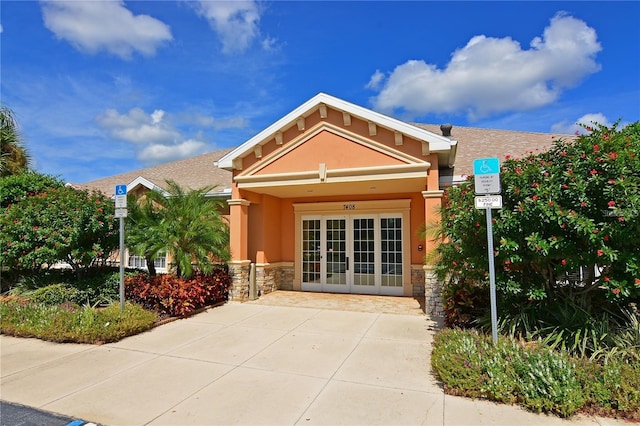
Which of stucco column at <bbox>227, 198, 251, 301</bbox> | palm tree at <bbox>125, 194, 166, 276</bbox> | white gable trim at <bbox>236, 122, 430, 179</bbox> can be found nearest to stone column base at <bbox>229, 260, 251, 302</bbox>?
stucco column at <bbox>227, 198, 251, 301</bbox>

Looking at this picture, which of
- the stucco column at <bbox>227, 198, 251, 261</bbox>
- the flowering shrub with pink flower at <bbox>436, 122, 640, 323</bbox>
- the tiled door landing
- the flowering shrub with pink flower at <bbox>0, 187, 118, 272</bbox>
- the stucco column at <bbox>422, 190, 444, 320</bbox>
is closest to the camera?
the flowering shrub with pink flower at <bbox>436, 122, 640, 323</bbox>

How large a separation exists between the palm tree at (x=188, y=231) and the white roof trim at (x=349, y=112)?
5.37 feet

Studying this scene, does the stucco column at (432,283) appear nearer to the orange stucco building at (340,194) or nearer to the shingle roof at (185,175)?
the orange stucco building at (340,194)

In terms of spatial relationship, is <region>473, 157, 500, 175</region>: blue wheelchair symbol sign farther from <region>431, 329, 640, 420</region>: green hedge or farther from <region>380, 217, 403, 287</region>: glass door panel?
<region>380, 217, 403, 287</region>: glass door panel

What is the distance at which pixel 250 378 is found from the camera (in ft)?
16.2

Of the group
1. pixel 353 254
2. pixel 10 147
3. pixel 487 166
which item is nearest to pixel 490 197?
pixel 487 166

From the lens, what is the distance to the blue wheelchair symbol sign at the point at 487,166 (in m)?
5.12

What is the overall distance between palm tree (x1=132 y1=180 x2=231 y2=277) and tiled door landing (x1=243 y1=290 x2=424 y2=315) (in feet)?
6.95

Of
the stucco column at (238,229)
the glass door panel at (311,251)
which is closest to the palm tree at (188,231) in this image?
the stucco column at (238,229)

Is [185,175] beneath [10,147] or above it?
beneath

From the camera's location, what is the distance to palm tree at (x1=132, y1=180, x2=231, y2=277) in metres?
9.24

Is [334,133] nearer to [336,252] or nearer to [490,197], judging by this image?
[336,252]

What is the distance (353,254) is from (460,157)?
17.2 feet

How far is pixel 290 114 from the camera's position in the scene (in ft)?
32.3
